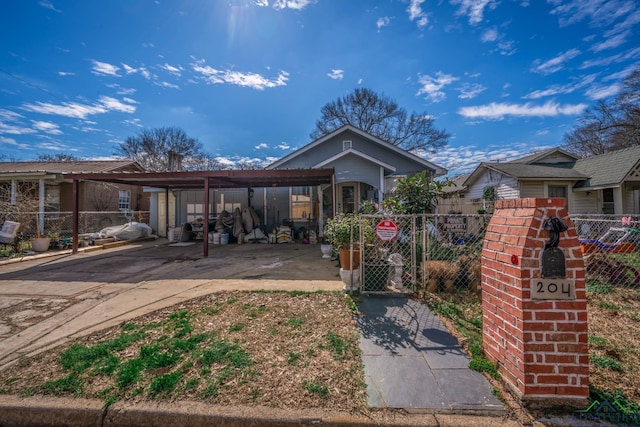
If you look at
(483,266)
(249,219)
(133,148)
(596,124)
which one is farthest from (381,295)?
(133,148)

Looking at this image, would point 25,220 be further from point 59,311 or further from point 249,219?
point 59,311

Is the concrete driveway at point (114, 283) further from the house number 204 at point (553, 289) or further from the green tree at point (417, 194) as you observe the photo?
the house number 204 at point (553, 289)

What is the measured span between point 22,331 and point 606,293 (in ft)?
30.3

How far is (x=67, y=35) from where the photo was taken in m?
9.45

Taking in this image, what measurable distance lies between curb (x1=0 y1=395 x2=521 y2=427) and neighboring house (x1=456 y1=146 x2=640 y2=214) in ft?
47.5

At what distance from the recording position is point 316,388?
2236 mm

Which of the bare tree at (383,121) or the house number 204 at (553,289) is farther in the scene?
the bare tree at (383,121)

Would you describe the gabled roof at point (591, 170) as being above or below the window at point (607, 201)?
above

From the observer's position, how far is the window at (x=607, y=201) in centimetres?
1264

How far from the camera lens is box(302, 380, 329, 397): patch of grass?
219 centimetres

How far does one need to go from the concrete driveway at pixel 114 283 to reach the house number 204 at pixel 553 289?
3.32 m

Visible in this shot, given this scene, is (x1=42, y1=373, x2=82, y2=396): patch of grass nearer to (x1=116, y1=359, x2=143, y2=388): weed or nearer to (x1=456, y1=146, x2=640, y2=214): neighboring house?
(x1=116, y1=359, x2=143, y2=388): weed

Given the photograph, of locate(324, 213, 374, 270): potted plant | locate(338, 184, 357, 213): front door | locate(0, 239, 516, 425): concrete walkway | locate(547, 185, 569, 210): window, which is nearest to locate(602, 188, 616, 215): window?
locate(547, 185, 569, 210): window

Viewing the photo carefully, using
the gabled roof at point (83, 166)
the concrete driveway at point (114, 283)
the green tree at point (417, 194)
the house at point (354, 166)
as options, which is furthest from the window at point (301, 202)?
the gabled roof at point (83, 166)
